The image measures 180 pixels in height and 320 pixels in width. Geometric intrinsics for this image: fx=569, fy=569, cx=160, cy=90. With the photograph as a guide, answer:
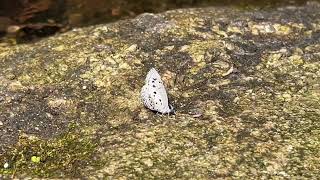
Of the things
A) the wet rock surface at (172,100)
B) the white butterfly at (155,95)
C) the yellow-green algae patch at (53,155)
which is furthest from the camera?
the white butterfly at (155,95)

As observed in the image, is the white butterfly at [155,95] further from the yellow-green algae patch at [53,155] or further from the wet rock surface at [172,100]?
the yellow-green algae patch at [53,155]

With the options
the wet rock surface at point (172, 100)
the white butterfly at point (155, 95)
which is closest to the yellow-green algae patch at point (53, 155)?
the wet rock surface at point (172, 100)

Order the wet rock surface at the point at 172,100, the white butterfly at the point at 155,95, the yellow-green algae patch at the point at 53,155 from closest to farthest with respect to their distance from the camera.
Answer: the yellow-green algae patch at the point at 53,155, the wet rock surface at the point at 172,100, the white butterfly at the point at 155,95

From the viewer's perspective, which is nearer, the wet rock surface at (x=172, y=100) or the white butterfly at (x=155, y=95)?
the wet rock surface at (x=172, y=100)

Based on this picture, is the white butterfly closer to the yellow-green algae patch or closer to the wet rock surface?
the wet rock surface

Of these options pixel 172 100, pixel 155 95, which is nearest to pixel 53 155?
pixel 155 95

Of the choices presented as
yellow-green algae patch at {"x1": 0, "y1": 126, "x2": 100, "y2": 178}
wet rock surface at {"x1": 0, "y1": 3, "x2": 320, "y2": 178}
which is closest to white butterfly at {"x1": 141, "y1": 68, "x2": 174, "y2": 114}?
wet rock surface at {"x1": 0, "y1": 3, "x2": 320, "y2": 178}

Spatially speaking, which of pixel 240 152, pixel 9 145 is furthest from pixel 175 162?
pixel 9 145
